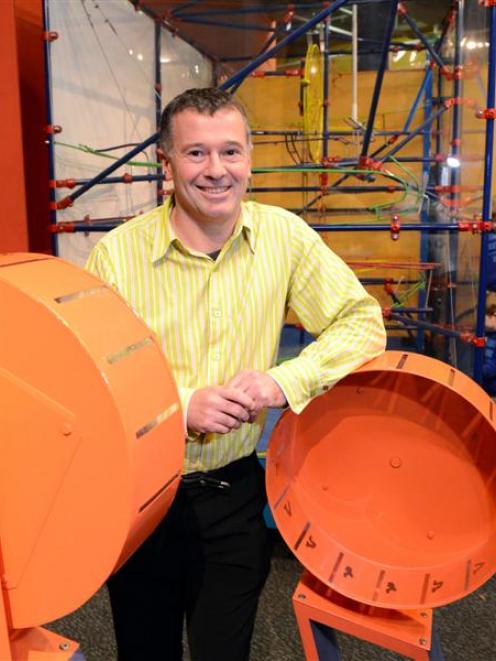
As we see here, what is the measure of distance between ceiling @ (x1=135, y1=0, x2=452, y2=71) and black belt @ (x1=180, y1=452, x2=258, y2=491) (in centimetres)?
302

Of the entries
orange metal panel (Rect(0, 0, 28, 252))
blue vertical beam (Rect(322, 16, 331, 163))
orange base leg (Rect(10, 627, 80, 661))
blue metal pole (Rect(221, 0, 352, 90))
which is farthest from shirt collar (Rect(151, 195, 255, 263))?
blue vertical beam (Rect(322, 16, 331, 163))

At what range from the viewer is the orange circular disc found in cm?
94

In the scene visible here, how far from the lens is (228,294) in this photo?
99 centimetres

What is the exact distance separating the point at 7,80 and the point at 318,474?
1.97 m

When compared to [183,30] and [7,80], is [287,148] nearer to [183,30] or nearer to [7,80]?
[183,30]

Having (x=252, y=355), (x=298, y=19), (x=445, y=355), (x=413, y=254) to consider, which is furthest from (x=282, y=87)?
(x=252, y=355)

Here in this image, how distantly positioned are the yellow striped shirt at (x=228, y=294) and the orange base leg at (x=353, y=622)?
0.25m

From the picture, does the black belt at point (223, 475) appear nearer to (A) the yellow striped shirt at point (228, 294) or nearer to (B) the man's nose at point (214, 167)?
(A) the yellow striped shirt at point (228, 294)

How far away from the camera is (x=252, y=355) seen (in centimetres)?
102

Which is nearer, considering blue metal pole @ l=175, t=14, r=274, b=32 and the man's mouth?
the man's mouth

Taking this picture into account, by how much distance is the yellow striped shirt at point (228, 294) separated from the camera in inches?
38.3

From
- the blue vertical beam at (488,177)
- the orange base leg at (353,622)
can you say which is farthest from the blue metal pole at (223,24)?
the orange base leg at (353,622)

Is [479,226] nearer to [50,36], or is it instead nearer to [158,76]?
[50,36]

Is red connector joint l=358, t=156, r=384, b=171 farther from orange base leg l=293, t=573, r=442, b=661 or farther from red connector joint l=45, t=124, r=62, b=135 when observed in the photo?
orange base leg l=293, t=573, r=442, b=661
